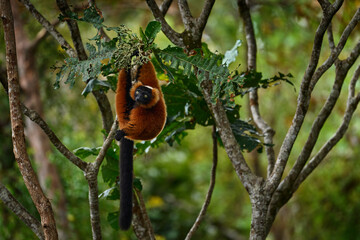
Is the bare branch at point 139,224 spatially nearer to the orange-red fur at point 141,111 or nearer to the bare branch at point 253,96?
the orange-red fur at point 141,111

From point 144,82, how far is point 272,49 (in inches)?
219

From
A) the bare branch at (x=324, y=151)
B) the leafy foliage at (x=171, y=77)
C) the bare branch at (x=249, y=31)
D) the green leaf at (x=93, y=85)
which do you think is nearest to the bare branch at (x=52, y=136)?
the leafy foliage at (x=171, y=77)

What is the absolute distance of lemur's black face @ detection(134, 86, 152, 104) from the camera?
241cm

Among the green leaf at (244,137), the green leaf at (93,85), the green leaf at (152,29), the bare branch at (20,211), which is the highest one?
the green leaf at (152,29)

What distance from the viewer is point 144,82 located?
2578 millimetres

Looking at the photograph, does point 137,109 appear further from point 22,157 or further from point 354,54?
point 354,54

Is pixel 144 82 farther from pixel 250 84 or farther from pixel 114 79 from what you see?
pixel 250 84

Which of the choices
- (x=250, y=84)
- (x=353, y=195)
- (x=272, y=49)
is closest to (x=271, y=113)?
(x=272, y=49)

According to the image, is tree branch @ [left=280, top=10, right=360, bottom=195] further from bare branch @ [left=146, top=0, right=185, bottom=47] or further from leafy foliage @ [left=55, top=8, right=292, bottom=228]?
bare branch @ [left=146, top=0, right=185, bottom=47]

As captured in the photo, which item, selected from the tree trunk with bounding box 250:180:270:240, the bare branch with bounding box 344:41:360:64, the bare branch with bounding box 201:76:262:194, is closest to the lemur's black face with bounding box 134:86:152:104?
the bare branch with bounding box 201:76:262:194

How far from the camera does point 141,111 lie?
253 cm

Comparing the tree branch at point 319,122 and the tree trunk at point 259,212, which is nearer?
the tree trunk at point 259,212

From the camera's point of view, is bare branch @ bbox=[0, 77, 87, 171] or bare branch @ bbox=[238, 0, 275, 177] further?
bare branch @ bbox=[238, 0, 275, 177]

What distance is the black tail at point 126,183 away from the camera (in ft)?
6.91
